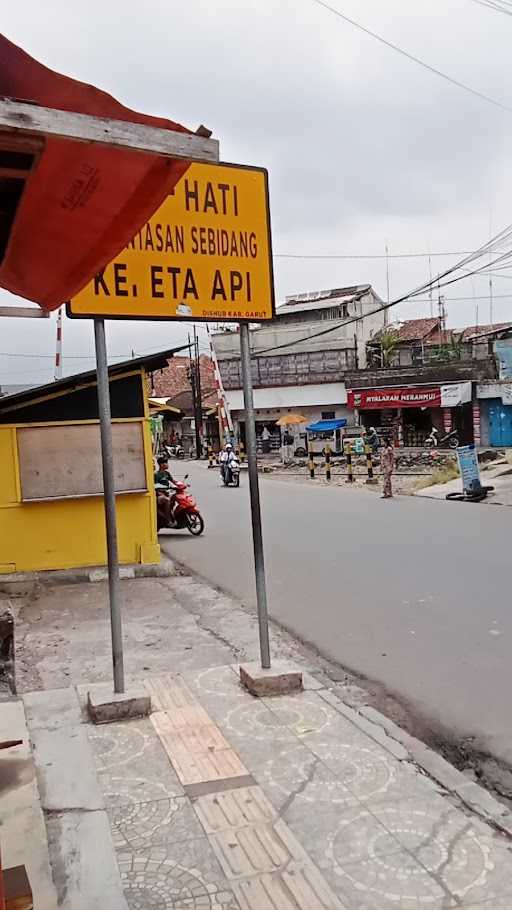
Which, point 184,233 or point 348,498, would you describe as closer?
point 184,233

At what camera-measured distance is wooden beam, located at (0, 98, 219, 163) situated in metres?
1.63

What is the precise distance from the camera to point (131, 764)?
3.71 meters

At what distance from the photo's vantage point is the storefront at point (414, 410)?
3450cm

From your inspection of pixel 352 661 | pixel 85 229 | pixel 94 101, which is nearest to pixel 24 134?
pixel 94 101

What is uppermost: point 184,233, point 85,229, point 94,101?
point 184,233

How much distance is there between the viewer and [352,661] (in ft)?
18.6

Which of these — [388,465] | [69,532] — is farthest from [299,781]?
[388,465]

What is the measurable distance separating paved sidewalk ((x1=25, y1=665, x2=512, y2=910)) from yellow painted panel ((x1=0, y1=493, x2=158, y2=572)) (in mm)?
4415

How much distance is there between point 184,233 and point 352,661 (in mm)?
3409

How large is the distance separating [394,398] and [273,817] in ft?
113

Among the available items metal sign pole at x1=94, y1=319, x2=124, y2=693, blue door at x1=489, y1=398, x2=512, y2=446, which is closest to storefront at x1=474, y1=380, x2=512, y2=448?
blue door at x1=489, y1=398, x2=512, y2=446

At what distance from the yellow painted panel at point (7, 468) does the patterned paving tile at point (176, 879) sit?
617cm

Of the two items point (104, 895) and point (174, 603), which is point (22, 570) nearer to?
point (174, 603)

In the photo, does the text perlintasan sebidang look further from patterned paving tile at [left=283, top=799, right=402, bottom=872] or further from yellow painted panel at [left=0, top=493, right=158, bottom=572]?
yellow painted panel at [left=0, top=493, right=158, bottom=572]
